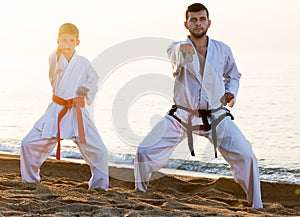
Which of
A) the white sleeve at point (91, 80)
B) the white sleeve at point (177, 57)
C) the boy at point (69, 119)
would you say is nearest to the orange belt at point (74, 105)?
the boy at point (69, 119)

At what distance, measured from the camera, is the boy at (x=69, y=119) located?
557cm

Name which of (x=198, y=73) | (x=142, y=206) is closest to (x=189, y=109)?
(x=198, y=73)

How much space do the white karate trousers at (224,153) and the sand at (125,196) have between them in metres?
0.16

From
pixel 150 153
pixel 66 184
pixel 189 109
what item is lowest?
pixel 66 184

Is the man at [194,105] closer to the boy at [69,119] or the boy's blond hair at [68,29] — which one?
the boy at [69,119]

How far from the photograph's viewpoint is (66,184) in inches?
238

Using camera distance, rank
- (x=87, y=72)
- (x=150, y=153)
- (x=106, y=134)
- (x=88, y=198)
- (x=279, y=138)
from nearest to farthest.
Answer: (x=88, y=198) < (x=150, y=153) < (x=87, y=72) < (x=279, y=138) < (x=106, y=134)

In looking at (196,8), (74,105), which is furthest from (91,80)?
(196,8)

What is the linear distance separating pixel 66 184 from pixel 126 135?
444 cm

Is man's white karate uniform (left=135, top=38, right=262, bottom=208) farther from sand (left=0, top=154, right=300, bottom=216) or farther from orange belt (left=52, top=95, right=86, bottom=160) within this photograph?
orange belt (left=52, top=95, right=86, bottom=160)

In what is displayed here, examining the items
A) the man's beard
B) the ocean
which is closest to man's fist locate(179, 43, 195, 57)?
the man's beard

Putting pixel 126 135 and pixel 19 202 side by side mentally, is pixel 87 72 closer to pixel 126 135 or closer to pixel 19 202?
pixel 19 202

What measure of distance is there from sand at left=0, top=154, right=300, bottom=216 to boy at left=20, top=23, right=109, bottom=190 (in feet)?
0.71

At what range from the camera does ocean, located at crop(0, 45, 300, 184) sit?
26.6 feet
